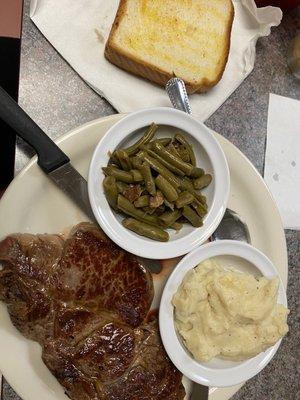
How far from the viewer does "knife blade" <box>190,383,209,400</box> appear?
144 centimetres

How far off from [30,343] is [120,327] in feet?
0.80

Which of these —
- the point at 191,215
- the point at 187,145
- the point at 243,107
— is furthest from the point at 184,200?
the point at 243,107

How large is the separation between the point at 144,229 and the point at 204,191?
7.7 inches

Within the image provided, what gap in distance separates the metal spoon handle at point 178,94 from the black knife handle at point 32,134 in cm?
36

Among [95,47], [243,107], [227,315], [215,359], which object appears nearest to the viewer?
[227,315]

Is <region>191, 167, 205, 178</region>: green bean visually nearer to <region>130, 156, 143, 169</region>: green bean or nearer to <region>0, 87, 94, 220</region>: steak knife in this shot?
<region>130, 156, 143, 169</region>: green bean

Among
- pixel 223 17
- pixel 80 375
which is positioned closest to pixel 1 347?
pixel 80 375

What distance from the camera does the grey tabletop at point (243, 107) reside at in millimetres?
1573

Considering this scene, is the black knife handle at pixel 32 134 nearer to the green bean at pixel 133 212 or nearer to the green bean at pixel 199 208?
the green bean at pixel 133 212

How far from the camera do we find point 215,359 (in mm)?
1408

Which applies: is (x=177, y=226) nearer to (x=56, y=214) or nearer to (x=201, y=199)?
(x=201, y=199)

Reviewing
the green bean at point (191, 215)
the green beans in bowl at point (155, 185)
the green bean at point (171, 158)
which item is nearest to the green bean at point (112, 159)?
the green beans in bowl at point (155, 185)

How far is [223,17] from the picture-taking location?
1.64 meters

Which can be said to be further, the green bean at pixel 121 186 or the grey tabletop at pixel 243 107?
the grey tabletop at pixel 243 107
